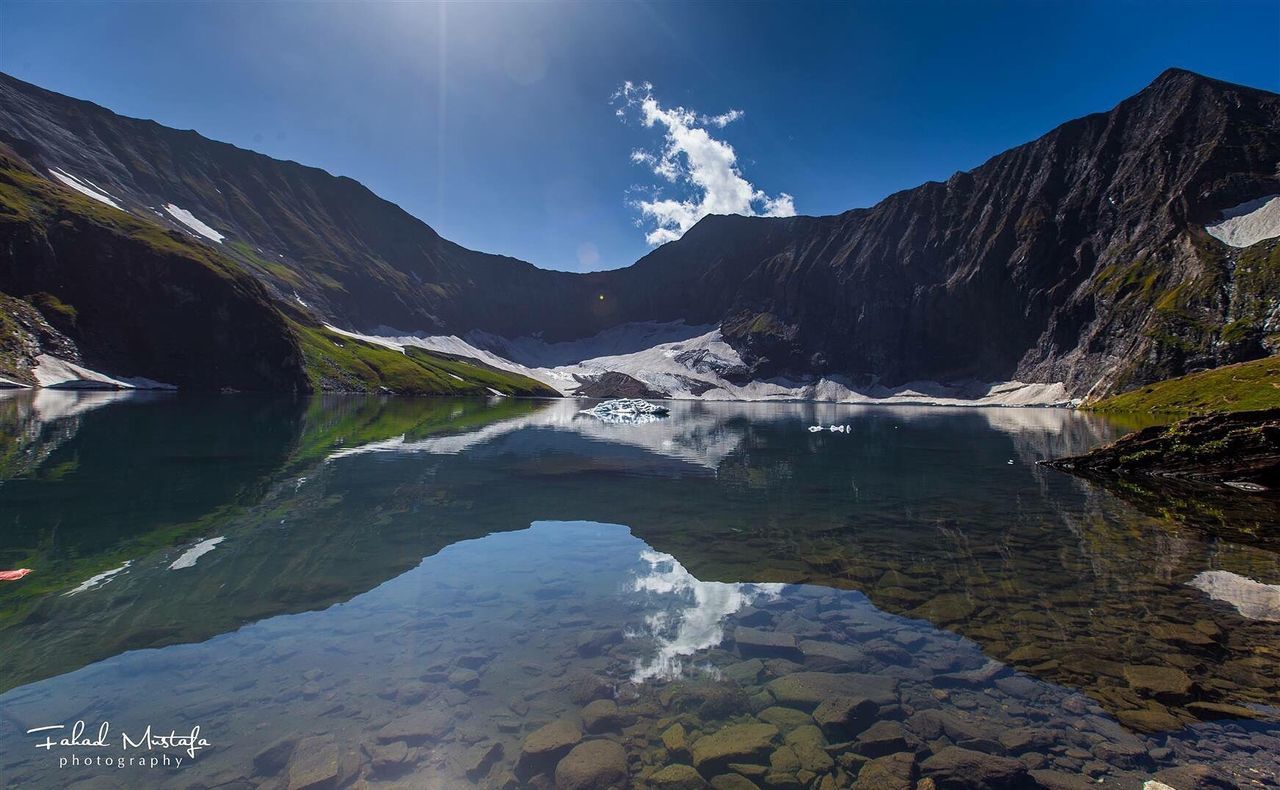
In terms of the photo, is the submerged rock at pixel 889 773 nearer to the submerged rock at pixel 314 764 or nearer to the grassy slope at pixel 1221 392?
the submerged rock at pixel 314 764

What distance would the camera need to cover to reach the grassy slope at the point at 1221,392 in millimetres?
70312

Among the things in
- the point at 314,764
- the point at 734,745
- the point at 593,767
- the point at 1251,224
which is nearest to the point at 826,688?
the point at 734,745

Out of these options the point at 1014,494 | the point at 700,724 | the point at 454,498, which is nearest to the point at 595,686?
the point at 700,724

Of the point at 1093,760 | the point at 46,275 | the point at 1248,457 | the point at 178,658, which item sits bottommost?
the point at 178,658

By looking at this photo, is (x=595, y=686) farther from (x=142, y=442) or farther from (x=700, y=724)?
(x=142, y=442)

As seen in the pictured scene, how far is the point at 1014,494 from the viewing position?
36.2 metres

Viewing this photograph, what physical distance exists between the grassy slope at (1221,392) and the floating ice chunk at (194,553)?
8184cm

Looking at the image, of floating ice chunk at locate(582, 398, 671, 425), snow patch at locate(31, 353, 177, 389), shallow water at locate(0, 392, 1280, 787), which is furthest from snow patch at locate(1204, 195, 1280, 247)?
snow patch at locate(31, 353, 177, 389)

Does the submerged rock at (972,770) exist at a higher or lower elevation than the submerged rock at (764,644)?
higher

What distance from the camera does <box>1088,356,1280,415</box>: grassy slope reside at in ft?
231

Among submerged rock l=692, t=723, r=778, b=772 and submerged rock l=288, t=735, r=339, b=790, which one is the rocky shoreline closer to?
submerged rock l=692, t=723, r=778, b=772

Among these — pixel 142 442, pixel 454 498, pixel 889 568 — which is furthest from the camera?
pixel 142 442

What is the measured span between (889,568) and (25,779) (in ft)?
73.1

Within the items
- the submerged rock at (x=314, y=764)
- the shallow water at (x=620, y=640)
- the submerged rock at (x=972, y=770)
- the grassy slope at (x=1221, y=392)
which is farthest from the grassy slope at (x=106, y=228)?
the grassy slope at (x=1221, y=392)
